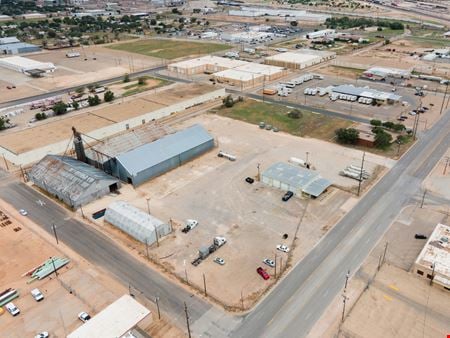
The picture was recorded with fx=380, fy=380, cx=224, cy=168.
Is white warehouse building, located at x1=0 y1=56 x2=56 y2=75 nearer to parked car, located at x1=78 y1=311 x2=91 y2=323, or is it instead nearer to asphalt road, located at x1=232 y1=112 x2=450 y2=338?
parked car, located at x1=78 y1=311 x2=91 y2=323

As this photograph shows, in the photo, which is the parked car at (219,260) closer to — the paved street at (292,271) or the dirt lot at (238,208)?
the dirt lot at (238,208)

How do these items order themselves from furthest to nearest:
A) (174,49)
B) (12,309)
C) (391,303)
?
(174,49) → (12,309) → (391,303)

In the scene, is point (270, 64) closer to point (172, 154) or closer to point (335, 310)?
point (172, 154)

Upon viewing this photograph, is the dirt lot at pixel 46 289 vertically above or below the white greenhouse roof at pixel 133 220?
below

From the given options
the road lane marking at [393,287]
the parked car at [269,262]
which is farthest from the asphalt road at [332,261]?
the road lane marking at [393,287]

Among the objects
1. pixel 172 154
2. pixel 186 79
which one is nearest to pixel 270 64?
pixel 186 79

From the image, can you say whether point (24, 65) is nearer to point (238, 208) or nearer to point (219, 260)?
point (238, 208)

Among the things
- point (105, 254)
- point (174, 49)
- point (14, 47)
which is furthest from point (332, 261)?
point (14, 47)
